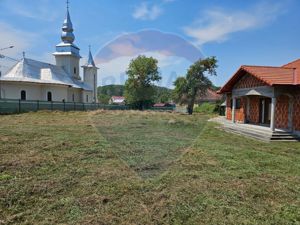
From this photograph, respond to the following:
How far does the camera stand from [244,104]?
16.5 m

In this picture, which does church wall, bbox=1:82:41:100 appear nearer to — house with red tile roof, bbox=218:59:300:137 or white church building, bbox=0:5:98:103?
white church building, bbox=0:5:98:103

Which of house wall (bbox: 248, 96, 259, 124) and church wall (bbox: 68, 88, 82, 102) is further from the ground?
church wall (bbox: 68, 88, 82, 102)

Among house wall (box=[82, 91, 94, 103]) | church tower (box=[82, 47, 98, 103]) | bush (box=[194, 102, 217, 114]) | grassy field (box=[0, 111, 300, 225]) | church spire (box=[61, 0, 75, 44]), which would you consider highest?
church spire (box=[61, 0, 75, 44])

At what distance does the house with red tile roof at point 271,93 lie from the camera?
10.5m

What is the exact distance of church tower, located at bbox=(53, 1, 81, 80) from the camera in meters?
37.0

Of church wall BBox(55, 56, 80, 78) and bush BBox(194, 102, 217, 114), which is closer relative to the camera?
bush BBox(194, 102, 217, 114)

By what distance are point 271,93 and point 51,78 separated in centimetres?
2751

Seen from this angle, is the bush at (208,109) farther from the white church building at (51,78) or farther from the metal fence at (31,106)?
the white church building at (51,78)

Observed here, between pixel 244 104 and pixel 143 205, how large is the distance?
1475 cm

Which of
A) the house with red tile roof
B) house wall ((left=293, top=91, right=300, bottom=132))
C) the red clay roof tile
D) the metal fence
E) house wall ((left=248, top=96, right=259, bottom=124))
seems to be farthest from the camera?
the metal fence

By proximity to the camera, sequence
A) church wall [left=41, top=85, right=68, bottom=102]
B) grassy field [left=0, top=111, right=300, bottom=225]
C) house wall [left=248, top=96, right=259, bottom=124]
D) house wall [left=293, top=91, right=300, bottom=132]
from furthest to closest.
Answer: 1. church wall [left=41, top=85, right=68, bottom=102]
2. house wall [left=248, top=96, right=259, bottom=124]
3. house wall [left=293, top=91, right=300, bottom=132]
4. grassy field [left=0, top=111, right=300, bottom=225]

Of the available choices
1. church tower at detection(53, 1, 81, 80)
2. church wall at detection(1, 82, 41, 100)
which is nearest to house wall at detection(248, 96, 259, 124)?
church wall at detection(1, 82, 41, 100)

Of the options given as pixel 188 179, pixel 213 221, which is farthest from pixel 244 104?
pixel 213 221

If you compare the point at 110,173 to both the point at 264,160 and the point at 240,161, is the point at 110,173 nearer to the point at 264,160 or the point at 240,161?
the point at 240,161
